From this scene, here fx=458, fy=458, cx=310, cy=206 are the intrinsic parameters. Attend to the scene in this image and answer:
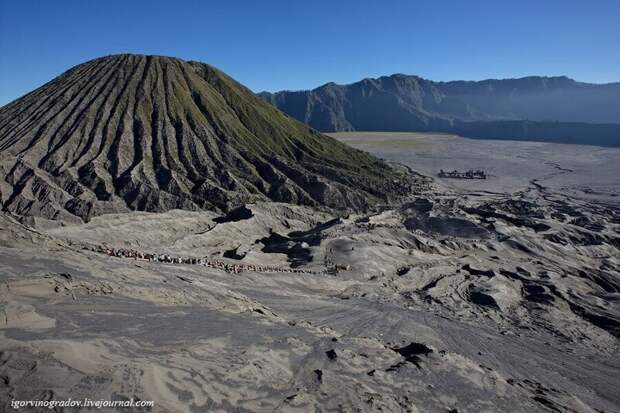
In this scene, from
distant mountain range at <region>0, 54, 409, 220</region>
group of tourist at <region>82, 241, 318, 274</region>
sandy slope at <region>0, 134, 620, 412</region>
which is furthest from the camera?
distant mountain range at <region>0, 54, 409, 220</region>

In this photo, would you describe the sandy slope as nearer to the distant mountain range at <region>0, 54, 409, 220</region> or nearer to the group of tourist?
the group of tourist

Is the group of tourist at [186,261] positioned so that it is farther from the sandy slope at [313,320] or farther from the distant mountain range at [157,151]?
the distant mountain range at [157,151]

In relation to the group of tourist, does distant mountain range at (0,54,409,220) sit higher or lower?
higher

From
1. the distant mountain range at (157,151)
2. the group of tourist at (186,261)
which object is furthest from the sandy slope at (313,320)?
the distant mountain range at (157,151)

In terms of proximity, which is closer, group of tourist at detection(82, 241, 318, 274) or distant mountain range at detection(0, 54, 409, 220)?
group of tourist at detection(82, 241, 318, 274)

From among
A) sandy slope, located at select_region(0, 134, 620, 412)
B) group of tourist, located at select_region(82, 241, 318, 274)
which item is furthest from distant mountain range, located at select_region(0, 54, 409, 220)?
group of tourist, located at select_region(82, 241, 318, 274)

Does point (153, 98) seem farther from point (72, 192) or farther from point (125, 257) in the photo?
point (125, 257)

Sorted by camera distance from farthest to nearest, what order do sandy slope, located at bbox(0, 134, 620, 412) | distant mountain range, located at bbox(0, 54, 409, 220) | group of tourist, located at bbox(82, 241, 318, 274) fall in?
distant mountain range, located at bbox(0, 54, 409, 220) < group of tourist, located at bbox(82, 241, 318, 274) < sandy slope, located at bbox(0, 134, 620, 412)

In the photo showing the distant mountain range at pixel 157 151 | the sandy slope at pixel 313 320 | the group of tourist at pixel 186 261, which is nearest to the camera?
the sandy slope at pixel 313 320

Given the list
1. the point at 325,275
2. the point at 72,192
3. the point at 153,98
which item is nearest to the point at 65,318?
Result: the point at 325,275
